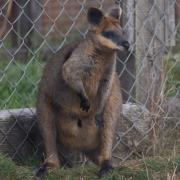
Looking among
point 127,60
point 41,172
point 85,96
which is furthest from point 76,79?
point 127,60

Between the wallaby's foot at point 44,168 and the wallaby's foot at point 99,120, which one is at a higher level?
the wallaby's foot at point 99,120

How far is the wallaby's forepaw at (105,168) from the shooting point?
558 cm

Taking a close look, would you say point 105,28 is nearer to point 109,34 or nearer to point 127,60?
point 109,34

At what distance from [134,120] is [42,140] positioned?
830mm

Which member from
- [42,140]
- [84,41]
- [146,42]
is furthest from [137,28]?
[42,140]

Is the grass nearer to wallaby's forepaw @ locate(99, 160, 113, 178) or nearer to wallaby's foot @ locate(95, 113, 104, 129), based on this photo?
wallaby's forepaw @ locate(99, 160, 113, 178)

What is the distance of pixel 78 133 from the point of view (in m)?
5.98

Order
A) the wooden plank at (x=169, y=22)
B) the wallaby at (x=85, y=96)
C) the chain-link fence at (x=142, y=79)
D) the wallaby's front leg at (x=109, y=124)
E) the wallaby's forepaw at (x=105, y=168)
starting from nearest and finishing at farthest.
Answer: the wallaby's forepaw at (x=105, y=168)
the wallaby at (x=85, y=96)
the wallaby's front leg at (x=109, y=124)
the chain-link fence at (x=142, y=79)
the wooden plank at (x=169, y=22)

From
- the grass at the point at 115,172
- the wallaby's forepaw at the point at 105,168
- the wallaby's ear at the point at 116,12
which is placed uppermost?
the wallaby's ear at the point at 116,12

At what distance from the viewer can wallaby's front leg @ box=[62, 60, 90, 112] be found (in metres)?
5.73

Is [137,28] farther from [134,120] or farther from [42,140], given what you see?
[42,140]

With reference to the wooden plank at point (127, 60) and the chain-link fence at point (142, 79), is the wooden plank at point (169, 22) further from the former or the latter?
the wooden plank at point (127, 60)

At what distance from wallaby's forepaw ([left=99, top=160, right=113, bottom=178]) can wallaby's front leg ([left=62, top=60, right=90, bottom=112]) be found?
382mm

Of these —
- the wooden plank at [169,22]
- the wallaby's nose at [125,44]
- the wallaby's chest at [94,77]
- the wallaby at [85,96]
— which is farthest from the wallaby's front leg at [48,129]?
the wooden plank at [169,22]
